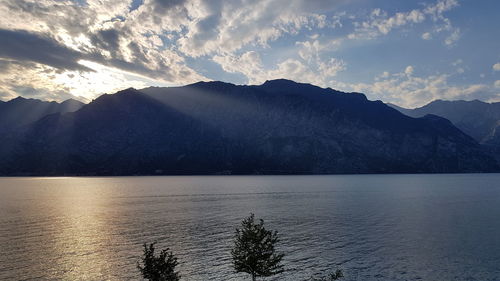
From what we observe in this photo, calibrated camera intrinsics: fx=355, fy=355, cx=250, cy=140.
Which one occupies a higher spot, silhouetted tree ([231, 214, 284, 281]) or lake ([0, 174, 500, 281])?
silhouetted tree ([231, 214, 284, 281])

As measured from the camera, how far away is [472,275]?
5834 centimetres

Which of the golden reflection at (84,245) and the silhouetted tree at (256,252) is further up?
the silhouetted tree at (256,252)

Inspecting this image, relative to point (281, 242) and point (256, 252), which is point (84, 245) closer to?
point (281, 242)

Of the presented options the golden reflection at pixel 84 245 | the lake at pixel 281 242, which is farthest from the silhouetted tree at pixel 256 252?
the golden reflection at pixel 84 245

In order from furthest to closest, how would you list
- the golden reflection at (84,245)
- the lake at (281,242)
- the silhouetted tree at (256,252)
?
the golden reflection at (84,245), the lake at (281,242), the silhouetted tree at (256,252)

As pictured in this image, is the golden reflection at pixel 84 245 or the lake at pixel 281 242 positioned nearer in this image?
the lake at pixel 281 242

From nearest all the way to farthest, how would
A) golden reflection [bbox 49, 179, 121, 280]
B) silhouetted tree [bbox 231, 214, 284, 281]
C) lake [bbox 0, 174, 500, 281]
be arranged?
silhouetted tree [bbox 231, 214, 284, 281], lake [bbox 0, 174, 500, 281], golden reflection [bbox 49, 179, 121, 280]

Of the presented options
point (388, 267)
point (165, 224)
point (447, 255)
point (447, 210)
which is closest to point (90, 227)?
point (165, 224)

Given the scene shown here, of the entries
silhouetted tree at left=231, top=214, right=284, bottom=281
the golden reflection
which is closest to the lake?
the golden reflection

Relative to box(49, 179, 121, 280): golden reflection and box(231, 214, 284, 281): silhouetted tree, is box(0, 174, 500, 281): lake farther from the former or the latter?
box(231, 214, 284, 281): silhouetted tree

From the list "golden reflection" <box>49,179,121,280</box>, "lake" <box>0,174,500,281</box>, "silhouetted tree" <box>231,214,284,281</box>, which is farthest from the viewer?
"golden reflection" <box>49,179,121,280</box>

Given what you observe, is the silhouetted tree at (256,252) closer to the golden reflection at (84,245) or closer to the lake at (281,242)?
the lake at (281,242)

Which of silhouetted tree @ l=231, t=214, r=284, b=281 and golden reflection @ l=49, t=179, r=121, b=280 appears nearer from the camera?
silhouetted tree @ l=231, t=214, r=284, b=281

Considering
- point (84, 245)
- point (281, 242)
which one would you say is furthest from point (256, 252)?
point (84, 245)
